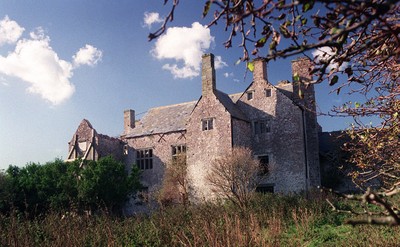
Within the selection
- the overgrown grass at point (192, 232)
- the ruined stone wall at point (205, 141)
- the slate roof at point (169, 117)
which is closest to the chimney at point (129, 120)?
the slate roof at point (169, 117)

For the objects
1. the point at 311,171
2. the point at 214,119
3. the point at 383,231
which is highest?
the point at 214,119

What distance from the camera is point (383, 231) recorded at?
10.9 metres

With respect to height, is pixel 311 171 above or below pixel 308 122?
below

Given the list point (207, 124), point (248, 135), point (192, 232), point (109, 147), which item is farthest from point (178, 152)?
point (192, 232)

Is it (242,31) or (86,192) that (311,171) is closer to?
(86,192)

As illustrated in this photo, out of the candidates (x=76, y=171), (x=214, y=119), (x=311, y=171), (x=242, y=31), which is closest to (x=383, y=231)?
(x=242, y=31)

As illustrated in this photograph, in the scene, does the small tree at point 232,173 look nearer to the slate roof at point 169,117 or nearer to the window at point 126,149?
the slate roof at point 169,117

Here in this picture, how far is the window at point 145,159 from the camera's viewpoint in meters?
26.9

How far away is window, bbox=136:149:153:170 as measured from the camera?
26.9m

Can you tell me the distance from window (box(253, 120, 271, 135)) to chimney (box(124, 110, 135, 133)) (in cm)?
989

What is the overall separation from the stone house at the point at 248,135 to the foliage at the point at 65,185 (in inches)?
142

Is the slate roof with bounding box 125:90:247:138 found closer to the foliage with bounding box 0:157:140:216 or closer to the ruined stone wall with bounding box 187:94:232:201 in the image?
the ruined stone wall with bounding box 187:94:232:201

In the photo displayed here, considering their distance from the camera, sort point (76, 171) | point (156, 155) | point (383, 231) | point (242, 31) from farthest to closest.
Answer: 1. point (156, 155)
2. point (76, 171)
3. point (383, 231)
4. point (242, 31)

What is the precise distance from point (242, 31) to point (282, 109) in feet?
69.3
